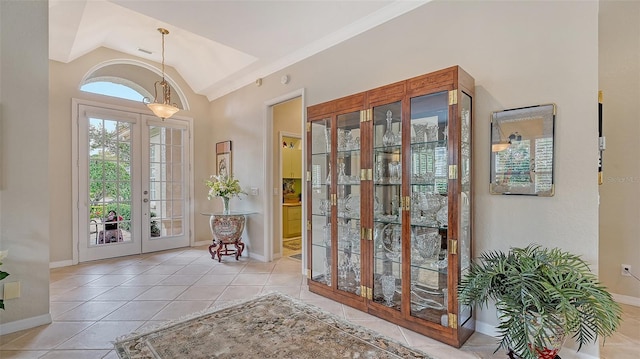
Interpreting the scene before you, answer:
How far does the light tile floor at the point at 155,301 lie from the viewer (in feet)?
7.29

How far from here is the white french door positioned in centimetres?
465

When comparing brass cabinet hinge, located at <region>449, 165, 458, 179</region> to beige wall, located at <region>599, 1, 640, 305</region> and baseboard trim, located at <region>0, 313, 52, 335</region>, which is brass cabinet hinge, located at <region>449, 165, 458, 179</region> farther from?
baseboard trim, located at <region>0, 313, 52, 335</region>

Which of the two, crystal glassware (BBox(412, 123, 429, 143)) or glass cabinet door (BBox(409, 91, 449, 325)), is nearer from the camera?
glass cabinet door (BBox(409, 91, 449, 325))

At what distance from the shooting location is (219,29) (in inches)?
138

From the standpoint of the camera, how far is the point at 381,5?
296cm

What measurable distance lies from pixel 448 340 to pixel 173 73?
596cm

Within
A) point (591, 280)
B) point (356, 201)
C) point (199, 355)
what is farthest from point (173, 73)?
point (591, 280)

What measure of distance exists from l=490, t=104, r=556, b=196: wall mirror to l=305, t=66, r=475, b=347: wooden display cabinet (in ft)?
0.71

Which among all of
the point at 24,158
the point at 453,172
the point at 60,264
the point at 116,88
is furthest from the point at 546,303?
the point at 116,88

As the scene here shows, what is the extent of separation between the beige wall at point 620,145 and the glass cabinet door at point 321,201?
292 centimetres

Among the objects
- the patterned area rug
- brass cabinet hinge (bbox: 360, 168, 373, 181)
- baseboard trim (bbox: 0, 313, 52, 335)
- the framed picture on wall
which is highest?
the framed picture on wall

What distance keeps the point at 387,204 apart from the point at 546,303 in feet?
4.52

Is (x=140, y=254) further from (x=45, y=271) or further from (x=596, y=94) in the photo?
(x=596, y=94)

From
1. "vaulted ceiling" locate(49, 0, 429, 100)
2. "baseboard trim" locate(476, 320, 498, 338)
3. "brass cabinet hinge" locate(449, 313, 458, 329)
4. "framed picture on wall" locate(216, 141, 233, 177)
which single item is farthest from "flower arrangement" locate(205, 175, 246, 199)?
"baseboard trim" locate(476, 320, 498, 338)
